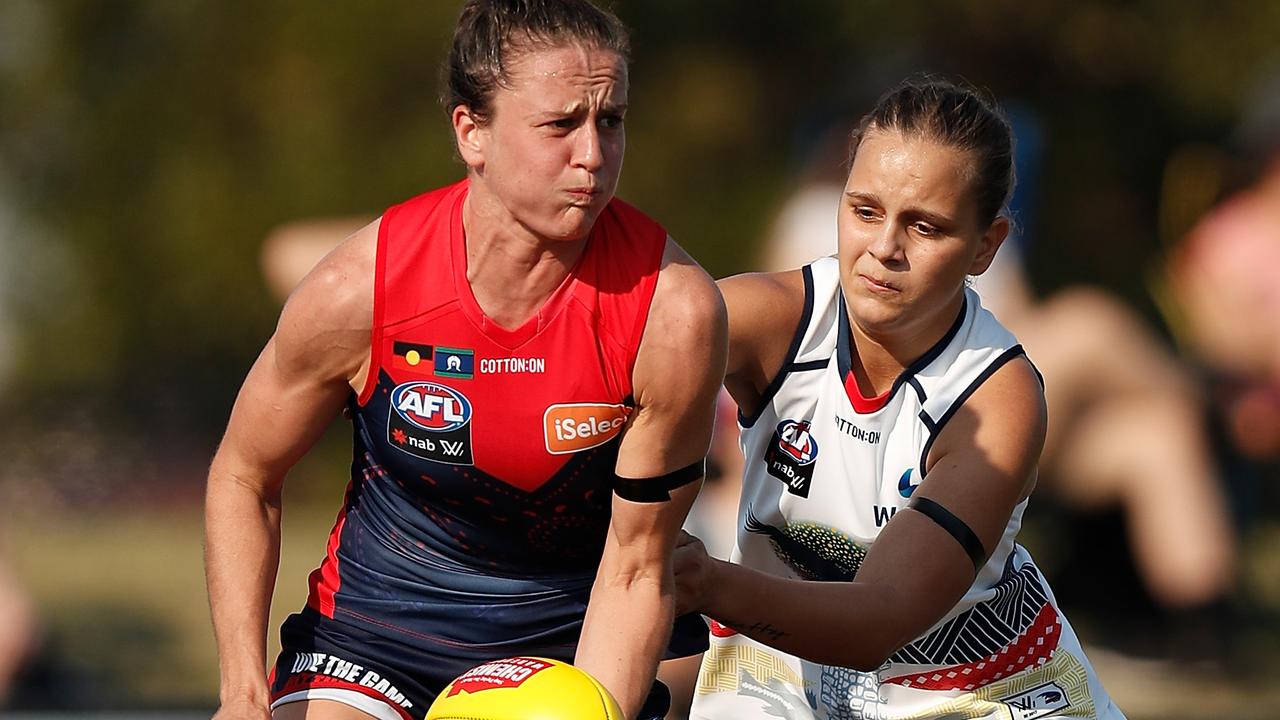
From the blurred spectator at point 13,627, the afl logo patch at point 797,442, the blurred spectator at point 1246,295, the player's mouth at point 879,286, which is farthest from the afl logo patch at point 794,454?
the blurred spectator at point 13,627

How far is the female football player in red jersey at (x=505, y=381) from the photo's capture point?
2568mm

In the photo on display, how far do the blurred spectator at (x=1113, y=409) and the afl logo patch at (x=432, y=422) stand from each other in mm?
3719

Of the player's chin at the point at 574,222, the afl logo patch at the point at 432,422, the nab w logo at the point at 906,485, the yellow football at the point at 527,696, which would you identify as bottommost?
the yellow football at the point at 527,696

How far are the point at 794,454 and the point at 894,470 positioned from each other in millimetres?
210

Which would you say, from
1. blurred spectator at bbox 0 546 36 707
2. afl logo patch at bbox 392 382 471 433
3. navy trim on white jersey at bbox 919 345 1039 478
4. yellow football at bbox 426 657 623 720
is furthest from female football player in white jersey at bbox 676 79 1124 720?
blurred spectator at bbox 0 546 36 707

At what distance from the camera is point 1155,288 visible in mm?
6445

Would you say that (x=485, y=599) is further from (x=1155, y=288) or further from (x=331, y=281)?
(x=1155, y=288)

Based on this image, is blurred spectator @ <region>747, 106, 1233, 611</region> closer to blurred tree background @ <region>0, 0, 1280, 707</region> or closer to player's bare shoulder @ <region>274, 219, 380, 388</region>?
blurred tree background @ <region>0, 0, 1280, 707</region>

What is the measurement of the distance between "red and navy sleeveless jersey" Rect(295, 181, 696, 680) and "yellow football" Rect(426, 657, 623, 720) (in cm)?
35

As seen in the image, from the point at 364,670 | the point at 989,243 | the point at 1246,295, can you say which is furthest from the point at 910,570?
the point at 1246,295

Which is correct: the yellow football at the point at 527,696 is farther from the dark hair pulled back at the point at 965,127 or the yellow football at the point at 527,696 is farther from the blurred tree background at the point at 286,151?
the blurred tree background at the point at 286,151

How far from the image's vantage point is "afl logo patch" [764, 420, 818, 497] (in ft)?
10.4

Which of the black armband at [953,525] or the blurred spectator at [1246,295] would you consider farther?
the blurred spectator at [1246,295]

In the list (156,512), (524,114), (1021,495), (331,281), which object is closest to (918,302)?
(1021,495)
